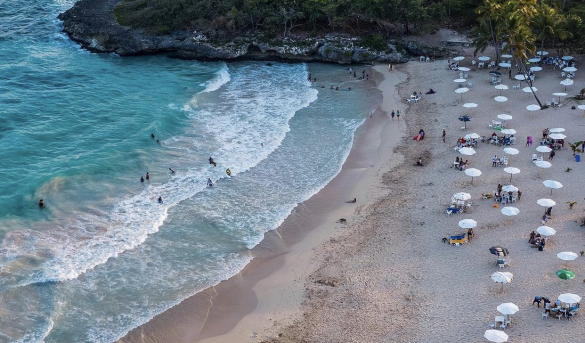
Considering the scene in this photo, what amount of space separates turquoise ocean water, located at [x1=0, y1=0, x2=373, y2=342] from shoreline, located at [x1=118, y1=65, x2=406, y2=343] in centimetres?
86

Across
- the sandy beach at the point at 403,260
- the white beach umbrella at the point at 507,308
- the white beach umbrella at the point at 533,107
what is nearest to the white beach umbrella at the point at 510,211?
the sandy beach at the point at 403,260

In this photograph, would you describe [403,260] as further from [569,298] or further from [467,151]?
[467,151]

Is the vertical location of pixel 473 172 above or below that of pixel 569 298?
above

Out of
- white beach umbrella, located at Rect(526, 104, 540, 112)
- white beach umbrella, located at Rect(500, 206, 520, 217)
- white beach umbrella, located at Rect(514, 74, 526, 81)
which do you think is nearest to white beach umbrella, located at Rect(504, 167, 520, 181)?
white beach umbrella, located at Rect(500, 206, 520, 217)

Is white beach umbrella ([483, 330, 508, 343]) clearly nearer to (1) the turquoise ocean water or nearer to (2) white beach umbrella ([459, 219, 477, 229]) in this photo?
(2) white beach umbrella ([459, 219, 477, 229])

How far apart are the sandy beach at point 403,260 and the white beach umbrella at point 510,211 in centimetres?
92

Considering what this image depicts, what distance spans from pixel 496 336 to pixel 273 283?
1241 centimetres

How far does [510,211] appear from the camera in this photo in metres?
37.0

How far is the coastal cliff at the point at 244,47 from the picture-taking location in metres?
70.2

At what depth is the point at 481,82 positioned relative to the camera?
61.1m

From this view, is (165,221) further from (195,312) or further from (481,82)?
(481,82)

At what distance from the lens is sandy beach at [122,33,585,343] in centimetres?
3042

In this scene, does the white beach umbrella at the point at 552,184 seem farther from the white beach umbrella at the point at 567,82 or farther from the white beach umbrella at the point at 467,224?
the white beach umbrella at the point at 567,82

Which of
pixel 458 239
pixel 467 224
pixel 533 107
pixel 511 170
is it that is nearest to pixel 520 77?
pixel 533 107
